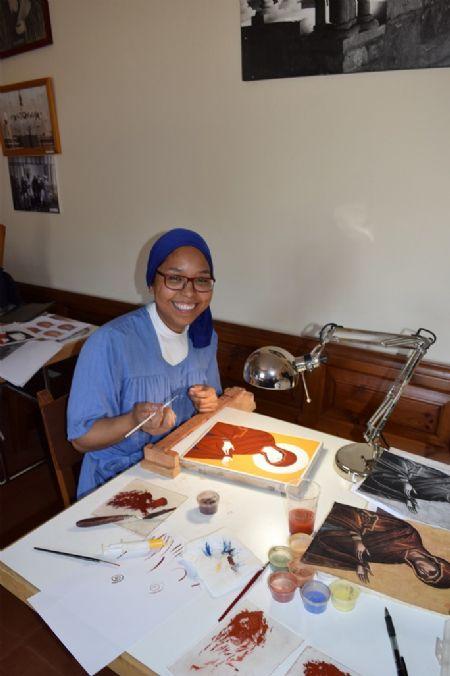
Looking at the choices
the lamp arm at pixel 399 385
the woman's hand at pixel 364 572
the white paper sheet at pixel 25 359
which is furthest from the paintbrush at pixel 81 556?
the white paper sheet at pixel 25 359

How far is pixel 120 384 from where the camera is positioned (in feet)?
4.99

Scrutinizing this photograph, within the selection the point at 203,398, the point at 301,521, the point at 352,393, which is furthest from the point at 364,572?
the point at 352,393

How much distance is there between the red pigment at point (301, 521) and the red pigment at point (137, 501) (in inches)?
12.3

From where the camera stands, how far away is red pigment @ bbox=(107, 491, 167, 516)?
3.92 feet

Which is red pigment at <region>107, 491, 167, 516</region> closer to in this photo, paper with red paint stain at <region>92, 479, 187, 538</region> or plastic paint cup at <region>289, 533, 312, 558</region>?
paper with red paint stain at <region>92, 479, 187, 538</region>

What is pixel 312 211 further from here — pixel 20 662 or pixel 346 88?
pixel 20 662

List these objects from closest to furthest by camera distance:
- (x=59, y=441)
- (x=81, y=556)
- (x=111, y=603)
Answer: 1. (x=111, y=603)
2. (x=81, y=556)
3. (x=59, y=441)

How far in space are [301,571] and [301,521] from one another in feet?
0.43

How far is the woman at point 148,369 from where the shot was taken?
4.64 feet

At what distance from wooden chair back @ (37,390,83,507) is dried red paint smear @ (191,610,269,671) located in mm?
798

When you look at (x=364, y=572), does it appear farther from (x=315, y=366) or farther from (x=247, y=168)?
(x=247, y=168)

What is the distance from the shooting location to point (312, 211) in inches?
78.6

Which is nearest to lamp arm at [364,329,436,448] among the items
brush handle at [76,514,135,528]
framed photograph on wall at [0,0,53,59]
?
brush handle at [76,514,135,528]

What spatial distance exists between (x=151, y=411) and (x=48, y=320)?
61.3 inches
